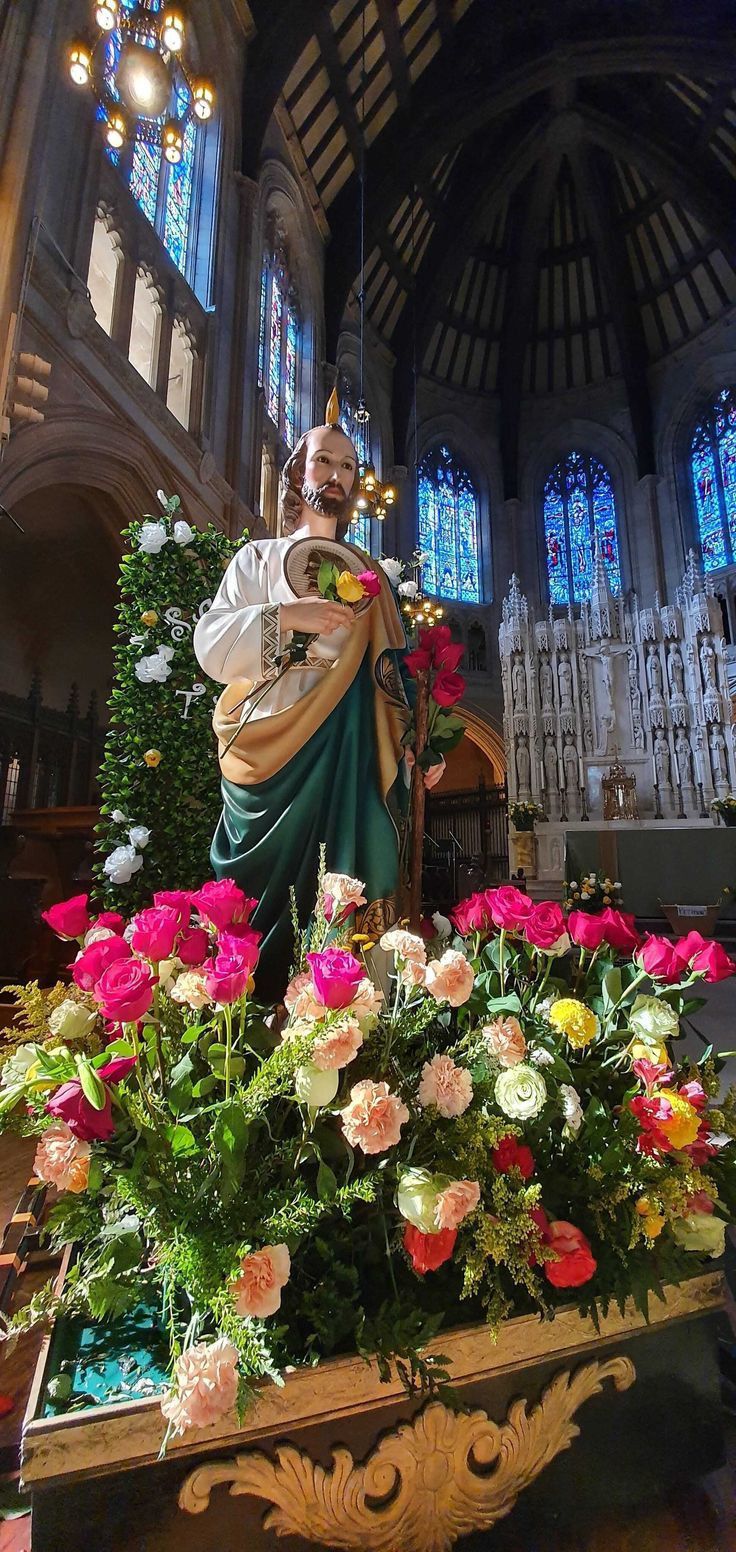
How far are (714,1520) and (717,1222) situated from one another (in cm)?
35

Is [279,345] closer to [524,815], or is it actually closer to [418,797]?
[524,815]

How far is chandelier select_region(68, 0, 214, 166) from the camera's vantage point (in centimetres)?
322

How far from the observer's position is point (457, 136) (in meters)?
12.2

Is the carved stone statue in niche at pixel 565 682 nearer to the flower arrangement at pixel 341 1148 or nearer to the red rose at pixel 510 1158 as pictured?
the flower arrangement at pixel 341 1148

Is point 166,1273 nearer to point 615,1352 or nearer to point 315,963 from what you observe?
point 315,963

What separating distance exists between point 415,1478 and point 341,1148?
1.35 ft

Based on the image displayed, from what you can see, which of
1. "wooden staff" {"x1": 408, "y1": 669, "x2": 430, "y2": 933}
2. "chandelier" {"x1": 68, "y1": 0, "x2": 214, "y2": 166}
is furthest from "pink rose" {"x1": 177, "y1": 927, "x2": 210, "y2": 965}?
"chandelier" {"x1": 68, "y1": 0, "x2": 214, "y2": 166}

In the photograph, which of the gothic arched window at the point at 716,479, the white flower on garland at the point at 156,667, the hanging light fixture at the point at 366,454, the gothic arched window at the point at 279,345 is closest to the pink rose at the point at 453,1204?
the hanging light fixture at the point at 366,454

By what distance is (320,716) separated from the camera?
5.08ft

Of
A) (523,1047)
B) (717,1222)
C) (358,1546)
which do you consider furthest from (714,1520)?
(523,1047)

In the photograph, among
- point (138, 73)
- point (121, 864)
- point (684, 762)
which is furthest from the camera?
point (684, 762)

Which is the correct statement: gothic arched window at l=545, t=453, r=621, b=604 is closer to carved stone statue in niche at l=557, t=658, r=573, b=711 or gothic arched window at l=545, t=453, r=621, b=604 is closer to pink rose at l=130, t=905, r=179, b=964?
carved stone statue in niche at l=557, t=658, r=573, b=711

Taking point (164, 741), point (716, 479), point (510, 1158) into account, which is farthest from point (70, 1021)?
point (716, 479)

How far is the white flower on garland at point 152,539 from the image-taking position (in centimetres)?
305
